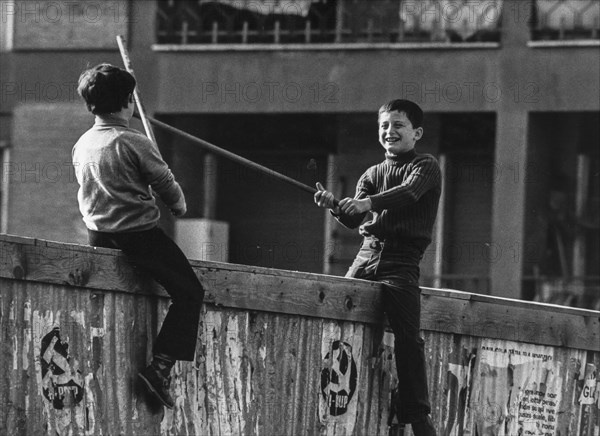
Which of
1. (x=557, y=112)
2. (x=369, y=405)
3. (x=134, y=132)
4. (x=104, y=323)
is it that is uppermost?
(x=557, y=112)

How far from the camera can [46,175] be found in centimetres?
1838

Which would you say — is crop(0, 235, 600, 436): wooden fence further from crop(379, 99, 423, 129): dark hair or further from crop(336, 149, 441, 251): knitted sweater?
crop(379, 99, 423, 129): dark hair

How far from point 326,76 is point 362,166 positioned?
1583 millimetres

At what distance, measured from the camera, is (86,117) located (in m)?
18.2

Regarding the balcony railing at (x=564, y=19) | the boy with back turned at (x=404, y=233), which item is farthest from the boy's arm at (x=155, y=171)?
the balcony railing at (x=564, y=19)

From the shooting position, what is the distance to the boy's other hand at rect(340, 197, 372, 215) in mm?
6840

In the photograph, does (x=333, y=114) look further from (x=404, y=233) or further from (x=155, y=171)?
A: (x=155, y=171)

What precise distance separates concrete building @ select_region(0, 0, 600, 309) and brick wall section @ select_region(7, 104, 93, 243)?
0.07 feet

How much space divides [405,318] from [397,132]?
3.38ft

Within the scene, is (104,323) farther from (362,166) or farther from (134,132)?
(362,166)

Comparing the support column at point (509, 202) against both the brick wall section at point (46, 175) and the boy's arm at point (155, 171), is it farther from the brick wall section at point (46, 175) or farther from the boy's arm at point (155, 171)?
the boy's arm at point (155, 171)

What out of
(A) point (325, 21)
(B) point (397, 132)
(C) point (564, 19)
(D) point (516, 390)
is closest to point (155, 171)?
(B) point (397, 132)

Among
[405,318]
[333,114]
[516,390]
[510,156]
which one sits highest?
[333,114]

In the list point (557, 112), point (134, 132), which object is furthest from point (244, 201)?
point (134, 132)
